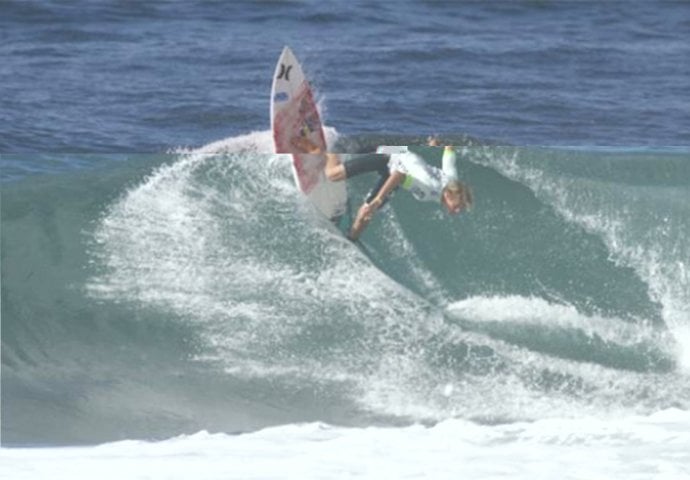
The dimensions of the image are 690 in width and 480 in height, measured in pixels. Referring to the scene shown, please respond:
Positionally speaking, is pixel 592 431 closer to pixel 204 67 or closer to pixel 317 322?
pixel 317 322

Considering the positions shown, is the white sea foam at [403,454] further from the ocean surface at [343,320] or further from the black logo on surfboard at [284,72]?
the black logo on surfboard at [284,72]

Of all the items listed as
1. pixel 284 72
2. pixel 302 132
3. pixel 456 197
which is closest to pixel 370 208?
pixel 456 197

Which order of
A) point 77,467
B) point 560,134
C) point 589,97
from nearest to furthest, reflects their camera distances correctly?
point 77,467, point 560,134, point 589,97

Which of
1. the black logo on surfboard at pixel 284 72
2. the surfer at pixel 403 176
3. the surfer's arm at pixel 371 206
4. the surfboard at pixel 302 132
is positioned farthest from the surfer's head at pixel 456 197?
the black logo on surfboard at pixel 284 72

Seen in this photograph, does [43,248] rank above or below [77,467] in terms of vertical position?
above

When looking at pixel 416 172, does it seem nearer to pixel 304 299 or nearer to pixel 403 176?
pixel 403 176

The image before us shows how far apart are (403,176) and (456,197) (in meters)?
0.16

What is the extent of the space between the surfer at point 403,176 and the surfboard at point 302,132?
0.13ft

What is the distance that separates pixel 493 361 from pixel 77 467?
3.84ft

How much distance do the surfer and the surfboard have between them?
4cm

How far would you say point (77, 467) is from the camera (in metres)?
5.84

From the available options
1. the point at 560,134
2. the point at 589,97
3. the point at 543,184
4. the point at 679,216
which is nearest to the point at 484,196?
the point at 543,184

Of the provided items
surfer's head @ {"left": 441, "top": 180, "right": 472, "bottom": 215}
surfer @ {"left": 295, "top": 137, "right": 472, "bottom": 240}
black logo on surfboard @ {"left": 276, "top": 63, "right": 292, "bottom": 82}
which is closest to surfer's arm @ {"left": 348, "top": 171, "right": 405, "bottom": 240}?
surfer @ {"left": 295, "top": 137, "right": 472, "bottom": 240}

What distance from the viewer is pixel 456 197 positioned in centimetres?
594
